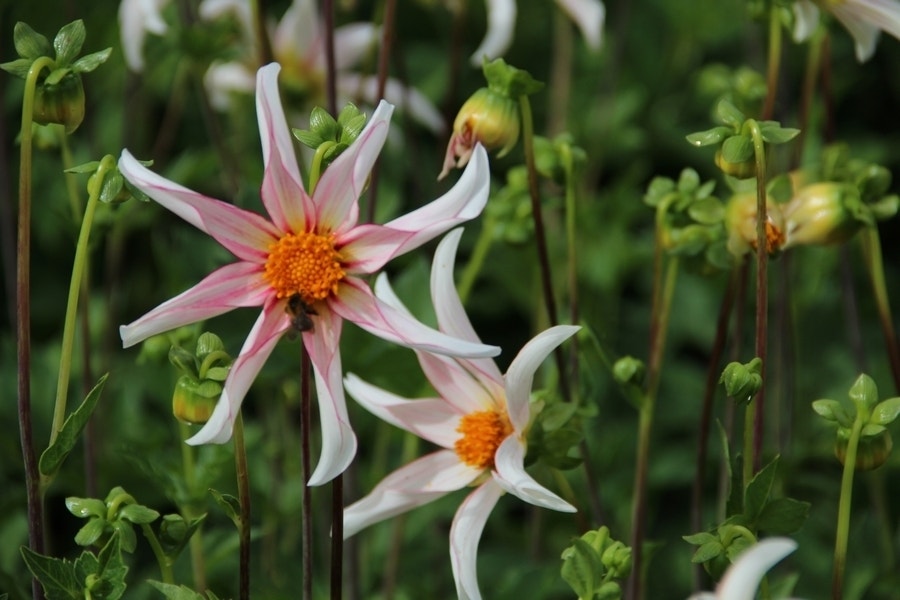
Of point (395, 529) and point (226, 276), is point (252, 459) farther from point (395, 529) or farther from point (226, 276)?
point (226, 276)

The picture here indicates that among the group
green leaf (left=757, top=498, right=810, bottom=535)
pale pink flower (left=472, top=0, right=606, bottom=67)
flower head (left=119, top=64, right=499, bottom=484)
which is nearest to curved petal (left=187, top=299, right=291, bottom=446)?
flower head (left=119, top=64, right=499, bottom=484)

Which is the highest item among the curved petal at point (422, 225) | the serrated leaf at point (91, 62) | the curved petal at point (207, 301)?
the serrated leaf at point (91, 62)

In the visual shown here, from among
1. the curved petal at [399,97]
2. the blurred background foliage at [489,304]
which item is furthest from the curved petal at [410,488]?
the curved petal at [399,97]

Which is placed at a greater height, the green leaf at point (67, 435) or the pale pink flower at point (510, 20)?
the pale pink flower at point (510, 20)

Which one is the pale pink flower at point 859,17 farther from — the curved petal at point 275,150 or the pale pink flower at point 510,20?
the curved petal at point 275,150

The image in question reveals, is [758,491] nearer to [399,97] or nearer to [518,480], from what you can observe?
[518,480]

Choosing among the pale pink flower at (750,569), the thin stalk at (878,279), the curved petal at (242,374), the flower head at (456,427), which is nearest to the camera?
the pale pink flower at (750,569)
